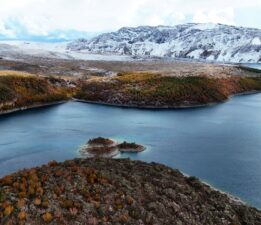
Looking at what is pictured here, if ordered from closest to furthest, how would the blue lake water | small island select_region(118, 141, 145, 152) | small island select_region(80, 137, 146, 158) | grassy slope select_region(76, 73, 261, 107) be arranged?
1. the blue lake water
2. small island select_region(80, 137, 146, 158)
3. small island select_region(118, 141, 145, 152)
4. grassy slope select_region(76, 73, 261, 107)

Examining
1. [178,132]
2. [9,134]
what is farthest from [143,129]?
[9,134]

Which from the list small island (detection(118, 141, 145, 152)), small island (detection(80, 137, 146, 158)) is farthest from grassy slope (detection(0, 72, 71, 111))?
small island (detection(118, 141, 145, 152))

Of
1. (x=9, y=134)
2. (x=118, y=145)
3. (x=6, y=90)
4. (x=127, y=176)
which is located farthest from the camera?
(x=6, y=90)

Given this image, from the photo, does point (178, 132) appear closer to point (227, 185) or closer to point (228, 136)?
point (228, 136)

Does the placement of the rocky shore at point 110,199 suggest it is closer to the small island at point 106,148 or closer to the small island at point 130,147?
the small island at point 106,148

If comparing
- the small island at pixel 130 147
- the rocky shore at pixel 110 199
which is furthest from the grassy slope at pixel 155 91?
the rocky shore at pixel 110 199

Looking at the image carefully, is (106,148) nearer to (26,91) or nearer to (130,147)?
(130,147)

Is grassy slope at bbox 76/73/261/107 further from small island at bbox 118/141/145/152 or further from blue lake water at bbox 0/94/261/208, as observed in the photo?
small island at bbox 118/141/145/152
